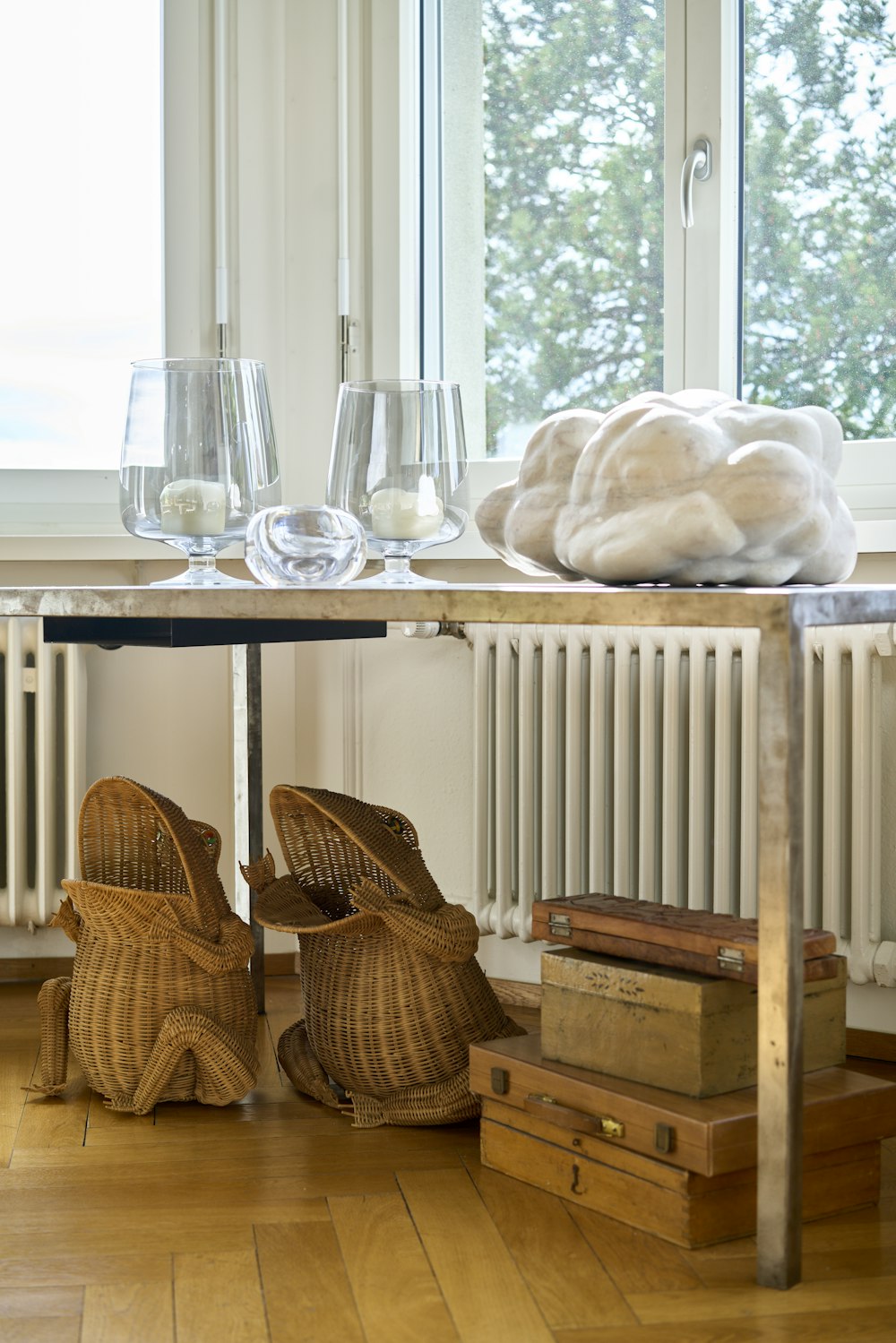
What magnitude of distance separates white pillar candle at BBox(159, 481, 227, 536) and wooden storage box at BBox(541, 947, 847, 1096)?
540mm

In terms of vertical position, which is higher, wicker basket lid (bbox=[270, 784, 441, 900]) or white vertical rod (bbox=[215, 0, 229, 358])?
white vertical rod (bbox=[215, 0, 229, 358])

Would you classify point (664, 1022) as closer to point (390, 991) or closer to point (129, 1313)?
point (390, 991)

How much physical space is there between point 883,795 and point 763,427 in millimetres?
769

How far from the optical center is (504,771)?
2027 millimetres

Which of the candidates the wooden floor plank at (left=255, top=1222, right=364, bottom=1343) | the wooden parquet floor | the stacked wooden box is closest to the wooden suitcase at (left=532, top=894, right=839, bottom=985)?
the stacked wooden box

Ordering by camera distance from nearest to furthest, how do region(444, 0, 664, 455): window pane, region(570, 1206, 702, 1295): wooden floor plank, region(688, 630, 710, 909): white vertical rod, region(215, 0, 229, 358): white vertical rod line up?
region(570, 1206, 702, 1295): wooden floor plank, region(688, 630, 710, 909): white vertical rod, region(444, 0, 664, 455): window pane, region(215, 0, 229, 358): white vertical rod

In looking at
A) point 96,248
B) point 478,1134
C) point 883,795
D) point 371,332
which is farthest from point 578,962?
point 96,248

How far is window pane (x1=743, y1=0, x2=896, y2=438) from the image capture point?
188 centimetres

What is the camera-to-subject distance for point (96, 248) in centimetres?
225

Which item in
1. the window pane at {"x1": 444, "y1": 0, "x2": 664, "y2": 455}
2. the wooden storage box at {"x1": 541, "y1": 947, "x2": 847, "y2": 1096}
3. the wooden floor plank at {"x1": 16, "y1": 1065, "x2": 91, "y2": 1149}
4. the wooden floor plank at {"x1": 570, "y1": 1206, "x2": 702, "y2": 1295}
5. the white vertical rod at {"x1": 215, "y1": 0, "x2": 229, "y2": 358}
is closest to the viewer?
the wooden floor plank at {"x1": 570, "y1": 1206, "x2": 702, "y2": 1295}

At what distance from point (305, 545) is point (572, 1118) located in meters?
0.59

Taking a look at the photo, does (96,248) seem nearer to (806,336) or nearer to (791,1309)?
(806,336)

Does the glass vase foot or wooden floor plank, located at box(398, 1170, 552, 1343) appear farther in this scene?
the glass vase foot

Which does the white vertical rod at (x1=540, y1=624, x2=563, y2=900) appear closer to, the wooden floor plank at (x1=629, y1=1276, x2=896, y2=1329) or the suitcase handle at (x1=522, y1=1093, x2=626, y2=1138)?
the suitcase handle at (x1=522, y1=1093, x2=626, y2=1138)
